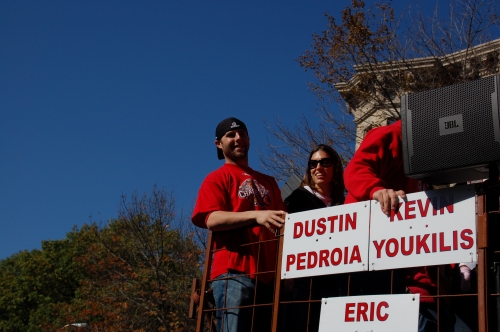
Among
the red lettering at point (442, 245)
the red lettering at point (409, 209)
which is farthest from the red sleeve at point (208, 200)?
the red lettering at point (442, 245)

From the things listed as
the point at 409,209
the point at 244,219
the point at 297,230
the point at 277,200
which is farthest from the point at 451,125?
the point at 277,200

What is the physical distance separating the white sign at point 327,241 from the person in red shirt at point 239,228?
17cm

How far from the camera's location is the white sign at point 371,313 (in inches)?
143

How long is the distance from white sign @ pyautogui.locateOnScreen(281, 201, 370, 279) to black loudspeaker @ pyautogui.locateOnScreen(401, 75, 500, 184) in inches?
20.9

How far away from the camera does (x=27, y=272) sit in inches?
1694

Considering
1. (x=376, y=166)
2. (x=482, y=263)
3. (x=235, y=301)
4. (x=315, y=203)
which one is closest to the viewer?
(x=482, y=263)

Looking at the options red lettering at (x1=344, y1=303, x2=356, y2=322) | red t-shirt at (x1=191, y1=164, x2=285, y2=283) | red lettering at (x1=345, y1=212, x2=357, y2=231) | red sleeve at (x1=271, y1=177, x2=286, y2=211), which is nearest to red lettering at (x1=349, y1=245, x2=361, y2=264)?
red lettering at (x1=345, y1=212, x2=357, y2=231)

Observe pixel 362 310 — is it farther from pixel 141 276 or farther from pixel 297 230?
pixel 141 276

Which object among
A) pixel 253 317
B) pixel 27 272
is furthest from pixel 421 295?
pixel 27 272

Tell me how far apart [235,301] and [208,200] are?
74cm

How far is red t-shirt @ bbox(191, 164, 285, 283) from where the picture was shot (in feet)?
15.8

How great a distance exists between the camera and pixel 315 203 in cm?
516

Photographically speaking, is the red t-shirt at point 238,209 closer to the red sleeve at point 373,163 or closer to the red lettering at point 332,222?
the red lettering at point 332,222

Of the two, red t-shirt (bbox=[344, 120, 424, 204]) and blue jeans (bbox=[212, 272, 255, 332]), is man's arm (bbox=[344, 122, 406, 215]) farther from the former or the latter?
blue jeans (bbox=[212, 272, 255, 332])
